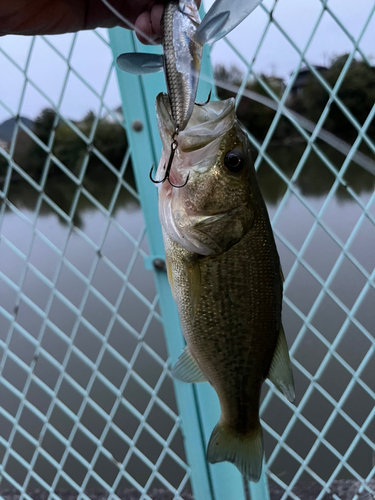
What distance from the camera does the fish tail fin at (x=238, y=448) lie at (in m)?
0.61

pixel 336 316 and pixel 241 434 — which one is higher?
pixel 336 316

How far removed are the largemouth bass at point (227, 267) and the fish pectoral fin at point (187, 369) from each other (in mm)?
23

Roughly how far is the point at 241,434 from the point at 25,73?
979 millimetres

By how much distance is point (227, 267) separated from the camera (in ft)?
1.84

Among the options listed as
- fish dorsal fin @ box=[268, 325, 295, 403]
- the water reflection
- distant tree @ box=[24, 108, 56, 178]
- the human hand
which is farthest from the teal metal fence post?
the water reflection

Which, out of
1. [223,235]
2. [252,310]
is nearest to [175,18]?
[223,235]

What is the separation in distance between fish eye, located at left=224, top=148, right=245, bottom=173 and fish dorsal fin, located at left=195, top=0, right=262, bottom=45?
0.17 m

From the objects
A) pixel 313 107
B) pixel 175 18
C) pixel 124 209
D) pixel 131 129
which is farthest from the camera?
pixel 124 209

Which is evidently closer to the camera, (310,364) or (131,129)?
(131,129)

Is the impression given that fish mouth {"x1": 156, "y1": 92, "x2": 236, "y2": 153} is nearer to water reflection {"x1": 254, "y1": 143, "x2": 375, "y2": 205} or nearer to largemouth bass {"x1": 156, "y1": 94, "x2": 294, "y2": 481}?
largemouth bass {"x1": 156, "y1": 94, "x2": 294, "y2": 481}

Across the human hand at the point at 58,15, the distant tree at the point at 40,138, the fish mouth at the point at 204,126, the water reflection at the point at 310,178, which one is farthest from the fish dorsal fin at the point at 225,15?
the water reflection at the point at 310,178

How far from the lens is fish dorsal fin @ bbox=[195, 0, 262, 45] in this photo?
38 cm

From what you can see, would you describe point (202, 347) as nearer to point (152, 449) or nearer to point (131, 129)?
point (131, 129)

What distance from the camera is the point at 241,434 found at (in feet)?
2.04
